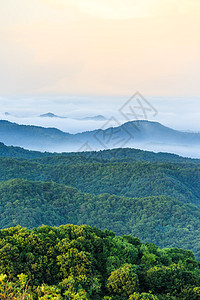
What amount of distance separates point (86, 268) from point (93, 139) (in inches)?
5970

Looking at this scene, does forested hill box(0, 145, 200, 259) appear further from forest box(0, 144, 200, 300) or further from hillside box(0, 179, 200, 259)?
forest box(0, 144, 200, 300)

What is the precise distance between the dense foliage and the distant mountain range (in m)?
121

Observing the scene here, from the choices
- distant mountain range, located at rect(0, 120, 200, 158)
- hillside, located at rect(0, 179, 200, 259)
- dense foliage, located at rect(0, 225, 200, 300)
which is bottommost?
hillside, located at rect(0, 179, 200, 259)

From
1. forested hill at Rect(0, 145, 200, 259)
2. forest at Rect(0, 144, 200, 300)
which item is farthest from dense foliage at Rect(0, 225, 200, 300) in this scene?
forested hill at Rect(0, 145, 200, 259)

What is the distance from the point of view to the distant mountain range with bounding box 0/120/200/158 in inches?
6107

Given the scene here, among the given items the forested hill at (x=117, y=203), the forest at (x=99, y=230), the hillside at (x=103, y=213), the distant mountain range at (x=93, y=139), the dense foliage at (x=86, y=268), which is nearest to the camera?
the dense foliage at (x=86, y=268)

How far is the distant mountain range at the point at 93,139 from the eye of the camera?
155m

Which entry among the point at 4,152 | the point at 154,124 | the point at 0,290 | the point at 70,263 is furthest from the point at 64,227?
the point at 154,124

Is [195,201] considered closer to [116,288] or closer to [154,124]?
[116,288]

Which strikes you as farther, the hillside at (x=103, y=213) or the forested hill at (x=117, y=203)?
the forested hill at (x=117, y=203)

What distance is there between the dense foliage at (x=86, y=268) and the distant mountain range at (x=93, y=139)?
12054cm

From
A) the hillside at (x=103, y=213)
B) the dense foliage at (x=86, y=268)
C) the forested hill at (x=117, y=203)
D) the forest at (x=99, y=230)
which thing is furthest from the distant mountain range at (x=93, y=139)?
the dense foliage at (x=86, y=268)

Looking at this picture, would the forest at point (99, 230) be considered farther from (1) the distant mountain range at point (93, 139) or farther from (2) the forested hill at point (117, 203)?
(1) the distant mountain range at point (93, 139)

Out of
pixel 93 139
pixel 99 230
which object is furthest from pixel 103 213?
pixel 93 139
